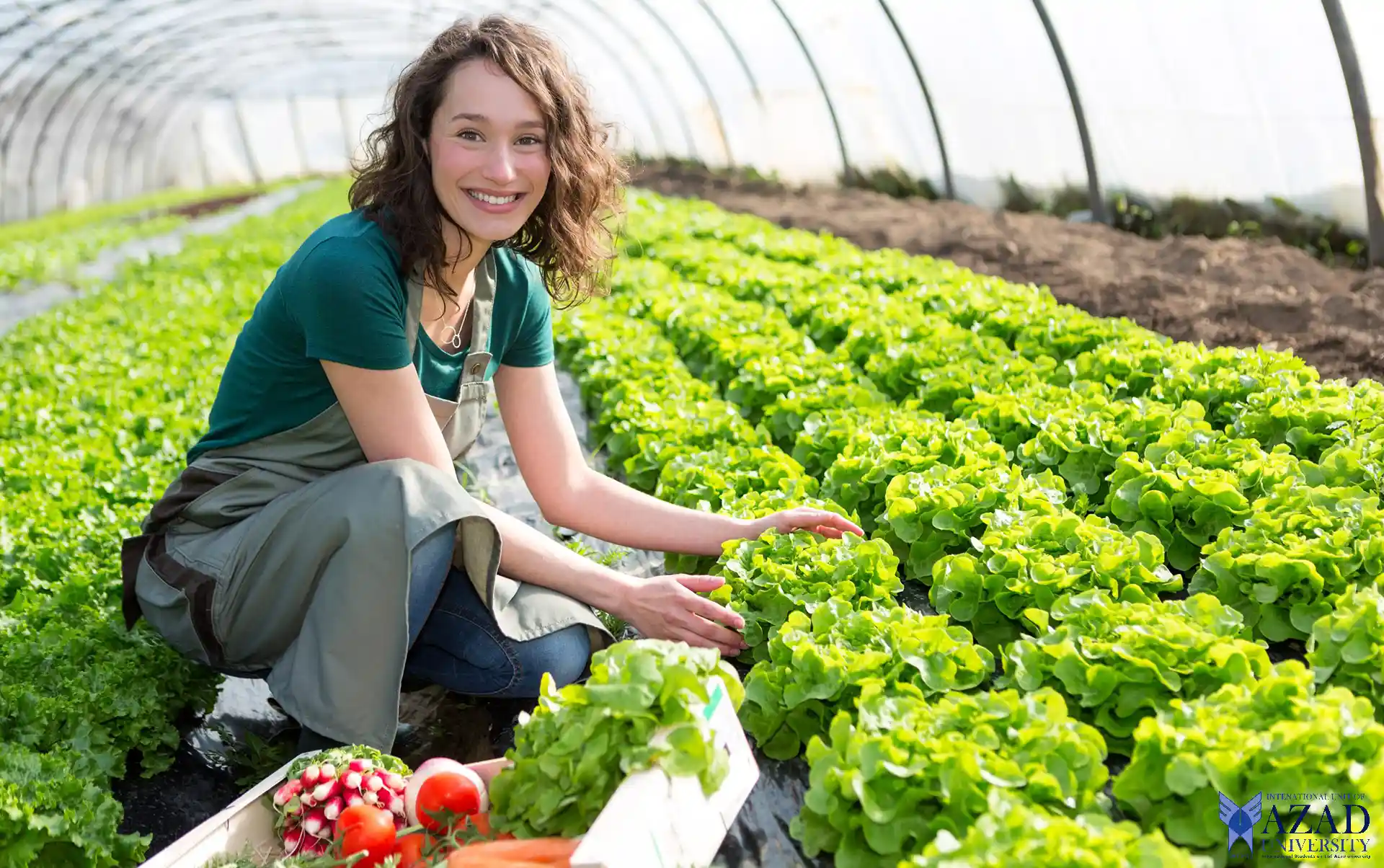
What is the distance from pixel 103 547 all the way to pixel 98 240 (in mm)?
14553

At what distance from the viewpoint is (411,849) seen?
2492mm

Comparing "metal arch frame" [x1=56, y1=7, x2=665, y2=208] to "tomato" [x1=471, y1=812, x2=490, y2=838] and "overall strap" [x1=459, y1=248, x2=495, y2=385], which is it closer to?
"overall strap" [x1=459, y1=248, x2=495, y2=385]

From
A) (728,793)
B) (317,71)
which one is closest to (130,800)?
(728,793)

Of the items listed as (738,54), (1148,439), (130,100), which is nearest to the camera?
(1148,439)

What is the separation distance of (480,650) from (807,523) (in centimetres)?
98

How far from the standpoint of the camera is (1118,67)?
10.0 m

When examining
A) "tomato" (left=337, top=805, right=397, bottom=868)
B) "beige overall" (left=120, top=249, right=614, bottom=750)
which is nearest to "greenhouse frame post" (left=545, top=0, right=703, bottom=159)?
"beige overall" (left=120, top=249, right=614, bottom=750)

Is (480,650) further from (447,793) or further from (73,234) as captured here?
(73,234)

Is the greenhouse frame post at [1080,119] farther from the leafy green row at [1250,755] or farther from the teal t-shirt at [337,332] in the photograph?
the leafy green row at [1250,755]

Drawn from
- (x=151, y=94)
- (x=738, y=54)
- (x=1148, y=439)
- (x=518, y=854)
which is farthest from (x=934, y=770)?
(x=151, y=94)

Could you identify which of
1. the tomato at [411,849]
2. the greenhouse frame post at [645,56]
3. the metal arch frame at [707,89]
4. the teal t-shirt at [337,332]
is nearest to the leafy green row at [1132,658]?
the tomato at [411,849]

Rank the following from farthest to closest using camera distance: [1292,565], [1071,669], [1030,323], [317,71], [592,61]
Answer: [317,71] < [592,61] < [1030,323] < [1292,565] < [1071,669]

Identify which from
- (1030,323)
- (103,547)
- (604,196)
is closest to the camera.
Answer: (604,196)

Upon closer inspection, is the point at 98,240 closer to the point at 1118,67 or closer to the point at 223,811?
the point at 1118,67
